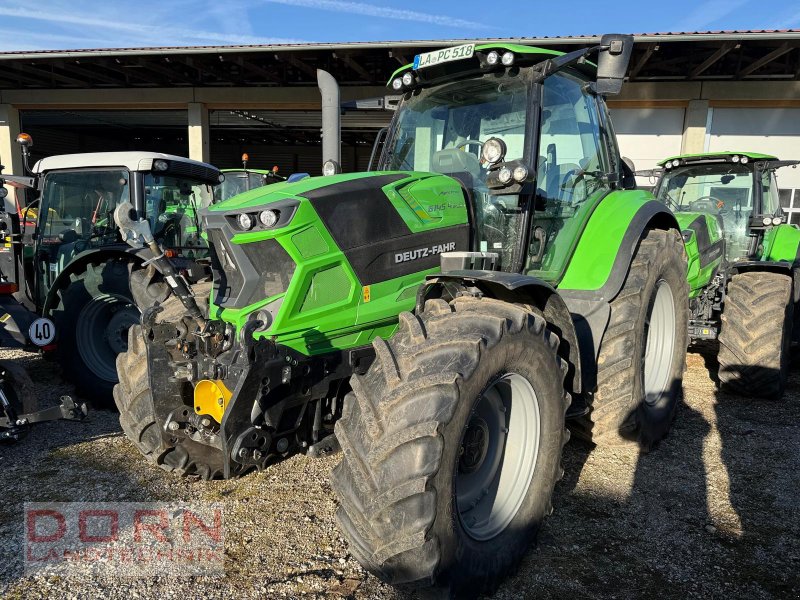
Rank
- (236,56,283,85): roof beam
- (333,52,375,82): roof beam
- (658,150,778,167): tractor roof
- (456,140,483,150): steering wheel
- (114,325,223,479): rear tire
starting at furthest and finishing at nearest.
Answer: (236,56,283,85): roof beam < (333,52,375,82): roof beam < (658,150,778,167): tractor roof < (456,140,483,150): steering wheel < (114,325,223,479): rear tire

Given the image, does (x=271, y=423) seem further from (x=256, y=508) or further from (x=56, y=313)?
(x=56, y=313)

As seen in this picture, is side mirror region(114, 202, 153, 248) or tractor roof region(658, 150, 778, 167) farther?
tractor roof region(658, 150, 778, 167)

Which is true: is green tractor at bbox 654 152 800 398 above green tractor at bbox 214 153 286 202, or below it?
below

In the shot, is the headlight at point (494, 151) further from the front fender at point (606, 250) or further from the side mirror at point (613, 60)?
the front fender at point (606, 250)

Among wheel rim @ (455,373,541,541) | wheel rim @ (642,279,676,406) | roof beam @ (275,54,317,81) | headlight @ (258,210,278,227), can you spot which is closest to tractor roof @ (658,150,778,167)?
wheel rim @ (642,279,676,406)

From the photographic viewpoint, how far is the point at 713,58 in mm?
10906

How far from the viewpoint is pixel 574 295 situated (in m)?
3.35

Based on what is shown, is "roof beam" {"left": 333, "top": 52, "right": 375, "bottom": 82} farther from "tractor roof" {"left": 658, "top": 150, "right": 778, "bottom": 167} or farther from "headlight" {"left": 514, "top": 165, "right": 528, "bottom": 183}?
"headlight" {"left": 514, "top": 165, "right": 528, "bottom": 183}

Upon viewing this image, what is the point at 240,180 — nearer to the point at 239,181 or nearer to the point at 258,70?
the point at 239,181

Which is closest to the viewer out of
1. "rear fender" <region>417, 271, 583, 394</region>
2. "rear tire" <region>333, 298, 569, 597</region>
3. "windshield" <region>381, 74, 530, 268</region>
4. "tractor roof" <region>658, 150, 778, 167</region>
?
"rear tire" <region>333, 298, 569, 597</region>

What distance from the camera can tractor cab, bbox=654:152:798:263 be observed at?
6.16m

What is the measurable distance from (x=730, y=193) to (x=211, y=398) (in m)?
6.05

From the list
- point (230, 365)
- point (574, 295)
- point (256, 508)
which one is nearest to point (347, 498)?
point (230, 365)

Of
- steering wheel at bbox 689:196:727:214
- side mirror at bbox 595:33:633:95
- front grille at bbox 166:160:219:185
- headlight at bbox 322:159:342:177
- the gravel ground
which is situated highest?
side mirror at bbox 595:33:633:95
